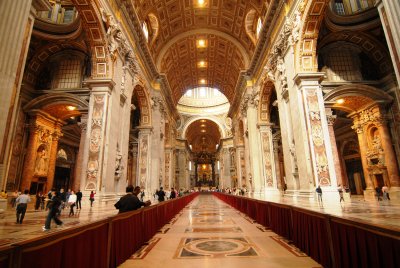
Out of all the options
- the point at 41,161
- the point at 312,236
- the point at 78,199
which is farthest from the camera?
the point at 41,161

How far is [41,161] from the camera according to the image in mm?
14820

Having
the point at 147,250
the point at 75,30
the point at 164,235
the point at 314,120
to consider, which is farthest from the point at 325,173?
the point at 75,30

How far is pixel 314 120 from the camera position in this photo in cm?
994

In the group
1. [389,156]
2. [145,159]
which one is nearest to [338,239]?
[389,156]

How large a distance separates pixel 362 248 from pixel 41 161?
1703 cm

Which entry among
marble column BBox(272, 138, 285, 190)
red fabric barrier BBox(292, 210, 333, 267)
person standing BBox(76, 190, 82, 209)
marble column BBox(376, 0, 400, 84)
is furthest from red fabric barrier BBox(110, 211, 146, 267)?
marble column BBox(272, 138, 285, 190)

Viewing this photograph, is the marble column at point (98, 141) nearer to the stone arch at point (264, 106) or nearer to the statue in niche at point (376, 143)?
the stone arch at point (264, 106)

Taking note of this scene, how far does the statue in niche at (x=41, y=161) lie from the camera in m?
14.4

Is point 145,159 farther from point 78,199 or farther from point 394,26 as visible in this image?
point 394,26

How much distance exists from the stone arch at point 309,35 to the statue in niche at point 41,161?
15.7 meters

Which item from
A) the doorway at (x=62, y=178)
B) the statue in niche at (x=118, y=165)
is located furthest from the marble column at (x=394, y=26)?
the doorway at (x=62, y=178)

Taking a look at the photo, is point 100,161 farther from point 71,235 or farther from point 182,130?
point 182,130

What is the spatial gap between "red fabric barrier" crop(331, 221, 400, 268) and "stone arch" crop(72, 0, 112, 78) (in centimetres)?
1106

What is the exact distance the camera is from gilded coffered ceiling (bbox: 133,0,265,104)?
18.0m
